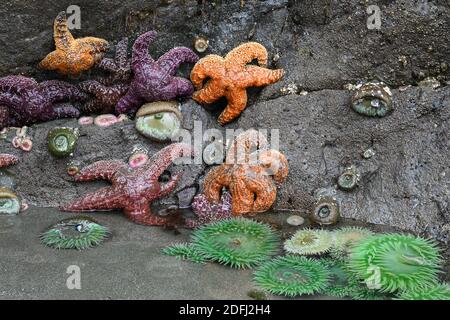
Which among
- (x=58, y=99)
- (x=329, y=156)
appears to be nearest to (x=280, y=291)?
(x=329, y=156)

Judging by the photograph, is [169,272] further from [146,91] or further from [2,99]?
[2,99]

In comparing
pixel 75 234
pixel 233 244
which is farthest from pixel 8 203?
pixel 233 244

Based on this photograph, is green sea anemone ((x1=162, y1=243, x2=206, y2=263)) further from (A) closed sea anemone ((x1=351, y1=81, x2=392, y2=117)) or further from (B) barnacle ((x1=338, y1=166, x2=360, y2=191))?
(A) closed sea anemone ((x1=351, y1=81, x2=392, y2=117))

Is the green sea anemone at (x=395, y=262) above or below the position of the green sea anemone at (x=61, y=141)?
below

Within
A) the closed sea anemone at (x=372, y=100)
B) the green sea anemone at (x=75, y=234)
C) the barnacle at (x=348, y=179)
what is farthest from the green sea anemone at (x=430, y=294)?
the green sea anemone at (x=75, y=234)

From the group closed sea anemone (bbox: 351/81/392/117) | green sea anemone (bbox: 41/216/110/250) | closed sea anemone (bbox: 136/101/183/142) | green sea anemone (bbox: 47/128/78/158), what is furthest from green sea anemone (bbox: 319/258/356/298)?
green sea anemone (bbox: 47/128/78/158)

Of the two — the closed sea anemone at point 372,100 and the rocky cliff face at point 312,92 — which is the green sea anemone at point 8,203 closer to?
the rocky cliff face at point 312,92

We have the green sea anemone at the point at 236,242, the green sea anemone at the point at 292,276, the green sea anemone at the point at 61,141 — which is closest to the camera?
the green sea anemone at the point at 292,276
